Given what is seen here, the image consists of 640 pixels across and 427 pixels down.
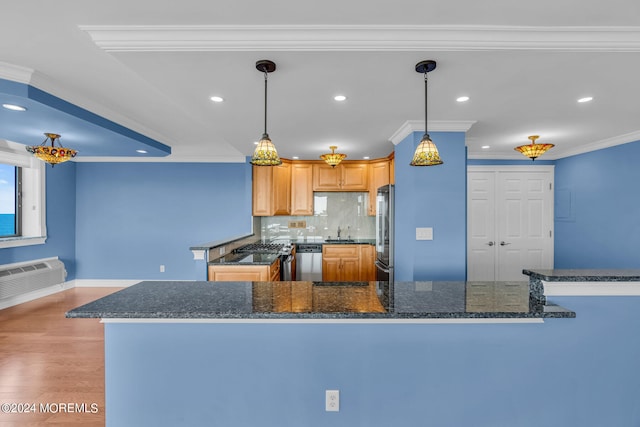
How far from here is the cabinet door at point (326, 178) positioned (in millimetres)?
5035

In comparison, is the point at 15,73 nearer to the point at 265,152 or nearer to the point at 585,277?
the point at 265,152

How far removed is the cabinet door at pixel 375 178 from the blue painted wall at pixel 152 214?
2287 millimetres

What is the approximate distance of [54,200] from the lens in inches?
192

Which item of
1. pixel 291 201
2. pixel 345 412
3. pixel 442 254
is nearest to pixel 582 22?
pixel 442 254

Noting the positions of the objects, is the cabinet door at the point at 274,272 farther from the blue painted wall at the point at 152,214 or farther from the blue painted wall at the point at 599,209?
the blue painted wall at the point at 599,209

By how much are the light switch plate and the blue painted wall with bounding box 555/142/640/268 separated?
2.81 meters

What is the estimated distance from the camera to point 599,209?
158 inches

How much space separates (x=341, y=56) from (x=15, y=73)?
2395 mm

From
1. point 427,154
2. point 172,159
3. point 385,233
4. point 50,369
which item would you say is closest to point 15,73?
point 50,369

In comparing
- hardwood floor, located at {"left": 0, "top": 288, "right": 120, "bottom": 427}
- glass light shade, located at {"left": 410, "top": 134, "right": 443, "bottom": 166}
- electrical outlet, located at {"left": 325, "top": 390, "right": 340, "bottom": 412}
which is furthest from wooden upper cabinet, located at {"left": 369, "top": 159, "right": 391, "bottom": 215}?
hardwood floor, located at {"left": 0, "top": 288, "right": 120, "bottom": 427}

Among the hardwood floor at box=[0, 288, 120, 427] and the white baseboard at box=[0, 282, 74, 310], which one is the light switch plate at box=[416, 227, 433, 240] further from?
the white baseboard at box=[0, 282, 74, 310]

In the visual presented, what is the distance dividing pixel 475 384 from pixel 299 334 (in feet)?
3.13

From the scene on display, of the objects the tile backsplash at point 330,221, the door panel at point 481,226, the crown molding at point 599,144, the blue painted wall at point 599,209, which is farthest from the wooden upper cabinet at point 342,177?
the blue painted wall at point 599,209

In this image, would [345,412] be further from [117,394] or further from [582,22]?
[582,22]
